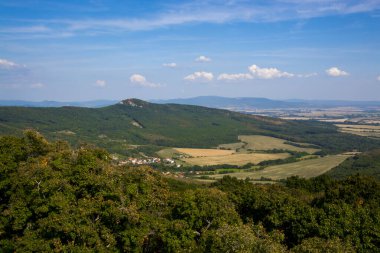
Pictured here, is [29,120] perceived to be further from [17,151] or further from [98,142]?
[17,151]

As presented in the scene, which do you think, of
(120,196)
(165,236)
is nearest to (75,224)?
(120,196)

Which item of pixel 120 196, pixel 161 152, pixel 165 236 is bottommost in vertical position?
pixel 161 152

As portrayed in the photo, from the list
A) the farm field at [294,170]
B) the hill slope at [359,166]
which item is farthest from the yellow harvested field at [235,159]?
the hill slope at [359,166]

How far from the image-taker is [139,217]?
2775 centimetres

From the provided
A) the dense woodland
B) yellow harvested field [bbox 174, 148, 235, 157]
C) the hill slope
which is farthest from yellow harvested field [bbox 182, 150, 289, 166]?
the dense woodland

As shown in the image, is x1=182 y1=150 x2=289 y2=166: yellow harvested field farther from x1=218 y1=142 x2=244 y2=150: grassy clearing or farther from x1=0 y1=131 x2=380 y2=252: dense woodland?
x1=0 y1=131 x2=380 y2=252: dense woodland

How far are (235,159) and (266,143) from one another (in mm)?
44473

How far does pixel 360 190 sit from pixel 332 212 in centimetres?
1247

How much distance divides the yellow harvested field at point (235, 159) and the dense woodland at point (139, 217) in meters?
86.2

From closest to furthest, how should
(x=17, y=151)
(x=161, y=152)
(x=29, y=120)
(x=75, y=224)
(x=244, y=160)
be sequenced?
(x=75, y=224), (x=17, y=151), (x=244, y=160), (x=161, y=152), (x=29, y=120)

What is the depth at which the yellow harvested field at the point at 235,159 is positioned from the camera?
404ft

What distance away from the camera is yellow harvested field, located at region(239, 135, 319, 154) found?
154 m

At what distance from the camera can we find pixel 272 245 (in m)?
21.3

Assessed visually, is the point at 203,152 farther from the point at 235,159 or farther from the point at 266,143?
the point at 266,143
